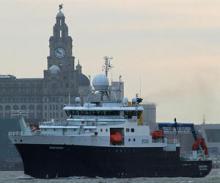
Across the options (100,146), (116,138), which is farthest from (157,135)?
(100,146)

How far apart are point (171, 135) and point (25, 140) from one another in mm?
25220

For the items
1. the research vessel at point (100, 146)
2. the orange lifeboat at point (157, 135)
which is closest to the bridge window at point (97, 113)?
the research vessel at point (100, 146)

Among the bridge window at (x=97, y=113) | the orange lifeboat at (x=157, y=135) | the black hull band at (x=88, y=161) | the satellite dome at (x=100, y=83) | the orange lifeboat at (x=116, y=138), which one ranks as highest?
the satellite dome at (x=100, y=83)

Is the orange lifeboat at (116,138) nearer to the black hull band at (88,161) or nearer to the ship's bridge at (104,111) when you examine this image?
the black hull band at (88,161)

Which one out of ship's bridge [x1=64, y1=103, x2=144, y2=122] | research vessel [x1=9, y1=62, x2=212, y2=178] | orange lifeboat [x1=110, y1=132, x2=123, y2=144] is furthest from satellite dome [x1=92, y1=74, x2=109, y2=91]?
orange lifeboat [x1=110, y1=132, x2=123, y2=144]

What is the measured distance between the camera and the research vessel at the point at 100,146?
154250 millimetres

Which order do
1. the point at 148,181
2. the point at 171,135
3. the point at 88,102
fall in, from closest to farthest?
the point at 148,181, the point at 88,102, the point at 171,135

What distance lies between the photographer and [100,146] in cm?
15475

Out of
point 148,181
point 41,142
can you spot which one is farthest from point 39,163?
point 148,181

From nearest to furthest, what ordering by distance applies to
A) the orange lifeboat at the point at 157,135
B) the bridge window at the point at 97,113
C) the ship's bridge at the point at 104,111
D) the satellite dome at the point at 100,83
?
the ship's bridge at the point at 104,111
the bridge window at the point at 97,113
the orange lifeboat at the point at 157,135
the satellite dome at the point at 100,83

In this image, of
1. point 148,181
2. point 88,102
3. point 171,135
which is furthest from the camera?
point 171,135

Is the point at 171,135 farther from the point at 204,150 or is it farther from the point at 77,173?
the point at 77,173

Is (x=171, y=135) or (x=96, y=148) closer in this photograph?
(x=96, y=148)

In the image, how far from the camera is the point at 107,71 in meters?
165
